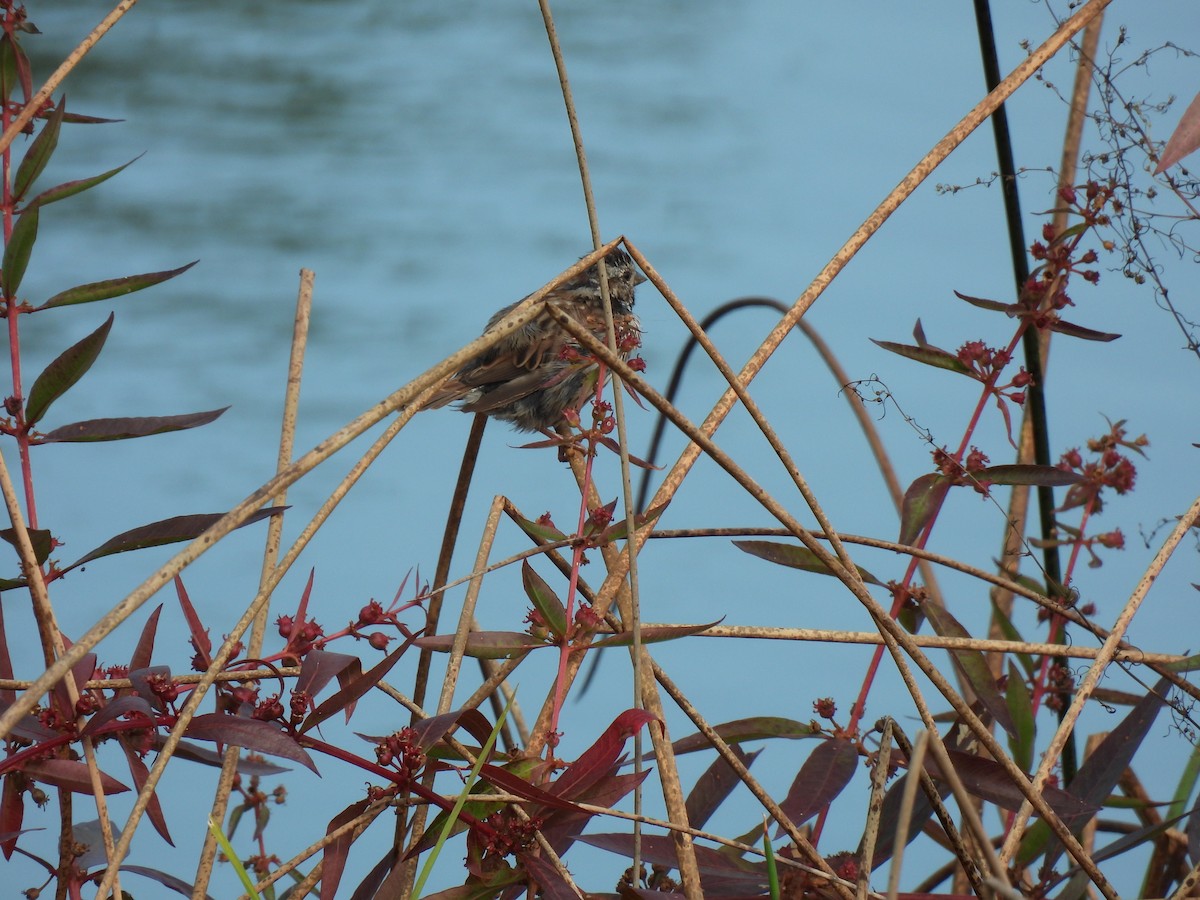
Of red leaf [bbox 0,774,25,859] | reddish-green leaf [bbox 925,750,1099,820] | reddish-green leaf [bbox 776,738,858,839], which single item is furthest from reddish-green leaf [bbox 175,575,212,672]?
reddish-green leaf [bbox 925,750,1099,820]

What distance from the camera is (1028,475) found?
1243mm

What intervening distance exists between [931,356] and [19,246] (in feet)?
2.70

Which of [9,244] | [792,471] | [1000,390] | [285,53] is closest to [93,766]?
[9,244]

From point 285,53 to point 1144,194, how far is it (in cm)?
569

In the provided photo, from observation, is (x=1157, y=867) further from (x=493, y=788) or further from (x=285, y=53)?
(x=285, y=53)

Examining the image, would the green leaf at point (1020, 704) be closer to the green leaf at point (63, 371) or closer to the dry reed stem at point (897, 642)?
the dry reed stem at point (897, 642)

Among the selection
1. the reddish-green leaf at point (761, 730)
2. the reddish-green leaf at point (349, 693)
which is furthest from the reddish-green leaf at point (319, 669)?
the reddish-green leaf at point (761, 730)

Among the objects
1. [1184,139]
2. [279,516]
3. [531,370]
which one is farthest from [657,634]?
[531,370]

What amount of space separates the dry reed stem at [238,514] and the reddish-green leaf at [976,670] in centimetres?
55

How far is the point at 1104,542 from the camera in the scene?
148 centimetres

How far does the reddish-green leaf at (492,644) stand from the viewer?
1.04 meters

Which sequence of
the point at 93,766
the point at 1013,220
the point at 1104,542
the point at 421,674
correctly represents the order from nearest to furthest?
the point at 93,766 < the point at 421,674 < the point at 1104,542 < the point at 1013,220

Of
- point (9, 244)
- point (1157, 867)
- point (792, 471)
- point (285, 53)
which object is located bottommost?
point (1157, 867)

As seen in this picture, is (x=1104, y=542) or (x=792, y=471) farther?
(x=1104, y=542)
